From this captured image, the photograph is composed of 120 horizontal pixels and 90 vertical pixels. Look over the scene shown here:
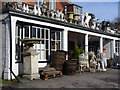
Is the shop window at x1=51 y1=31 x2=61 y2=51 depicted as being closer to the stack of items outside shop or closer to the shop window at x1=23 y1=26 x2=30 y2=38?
the shop window at x1=23 y1=26 x2=30 y2=38

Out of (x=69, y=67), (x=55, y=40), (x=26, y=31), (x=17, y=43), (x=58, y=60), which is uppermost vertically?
(x=26, y=31)

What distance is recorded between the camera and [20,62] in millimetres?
9594

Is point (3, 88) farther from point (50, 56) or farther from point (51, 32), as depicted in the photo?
point (51, 32)

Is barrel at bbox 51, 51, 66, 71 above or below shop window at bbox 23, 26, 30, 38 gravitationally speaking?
below

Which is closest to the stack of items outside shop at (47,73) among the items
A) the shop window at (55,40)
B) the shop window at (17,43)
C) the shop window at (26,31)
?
the shop window at (17,43)

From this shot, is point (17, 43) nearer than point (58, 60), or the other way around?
point (17, 43)

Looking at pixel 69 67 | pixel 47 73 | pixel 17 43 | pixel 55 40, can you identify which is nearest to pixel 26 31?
pixel 17 43

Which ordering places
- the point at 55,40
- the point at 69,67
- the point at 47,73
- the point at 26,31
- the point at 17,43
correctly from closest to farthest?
the point at 47,73 < the point at 17,43 < the point at 26,31 < the point at 69,67 < the point at 55,40

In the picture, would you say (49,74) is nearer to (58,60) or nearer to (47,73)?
(47,73)

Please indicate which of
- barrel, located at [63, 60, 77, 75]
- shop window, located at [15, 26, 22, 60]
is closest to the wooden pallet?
barrel, located at [63, 60, 77, 75]

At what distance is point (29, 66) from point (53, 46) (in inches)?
130

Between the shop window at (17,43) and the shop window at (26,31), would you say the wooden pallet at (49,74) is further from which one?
the shop window at (26,31)

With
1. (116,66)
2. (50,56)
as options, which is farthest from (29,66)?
(116,66)

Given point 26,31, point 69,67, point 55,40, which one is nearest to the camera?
point 26,31
